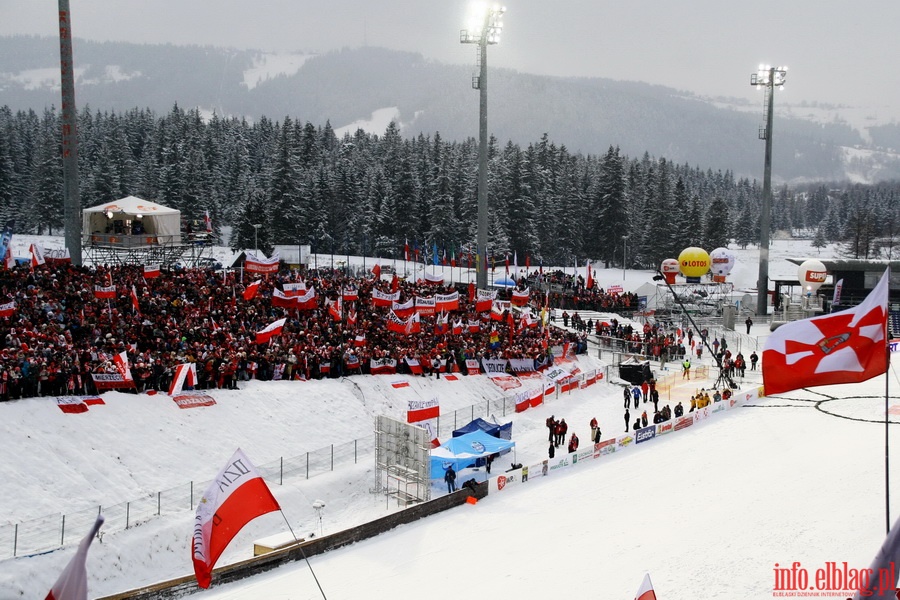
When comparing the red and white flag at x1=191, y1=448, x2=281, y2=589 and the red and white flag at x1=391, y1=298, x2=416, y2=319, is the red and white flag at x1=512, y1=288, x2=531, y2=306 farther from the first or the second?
the red and white flag at x1=191, y1=448, x2=281, y2=589

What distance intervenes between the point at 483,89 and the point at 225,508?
3558cm

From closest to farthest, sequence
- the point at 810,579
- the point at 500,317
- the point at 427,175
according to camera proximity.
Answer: the point at 810,579 < the point at 500,317 < the point at 427,175

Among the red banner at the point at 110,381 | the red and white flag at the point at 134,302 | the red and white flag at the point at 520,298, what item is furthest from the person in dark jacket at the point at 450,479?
the red and white flag at the point at 520,298

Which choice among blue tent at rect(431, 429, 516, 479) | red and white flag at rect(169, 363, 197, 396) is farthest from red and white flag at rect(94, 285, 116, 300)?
blue tent at rect(431, 429, 516, 479)

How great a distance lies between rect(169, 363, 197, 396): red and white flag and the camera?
23.3 meters

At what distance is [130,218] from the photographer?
38.6 metres

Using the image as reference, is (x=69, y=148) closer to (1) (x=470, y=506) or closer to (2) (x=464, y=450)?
(2) (x=464, y=450)

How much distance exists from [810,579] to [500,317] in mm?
20470

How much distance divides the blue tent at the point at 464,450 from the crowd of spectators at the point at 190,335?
A: 597 cm

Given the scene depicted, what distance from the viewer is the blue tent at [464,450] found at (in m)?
22.6

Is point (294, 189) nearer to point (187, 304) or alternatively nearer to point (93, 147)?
point (93, 147)

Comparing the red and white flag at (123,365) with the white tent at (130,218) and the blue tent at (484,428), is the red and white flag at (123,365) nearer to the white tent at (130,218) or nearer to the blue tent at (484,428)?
the blue tent at (484,428)

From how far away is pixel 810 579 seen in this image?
16.8 meters

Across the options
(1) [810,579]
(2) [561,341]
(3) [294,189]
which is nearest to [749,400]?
(2) [561,341]
